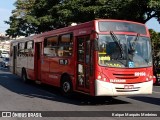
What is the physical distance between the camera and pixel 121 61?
39.0ft

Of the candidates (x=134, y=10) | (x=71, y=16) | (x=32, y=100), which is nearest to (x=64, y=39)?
(x=32, y=100)

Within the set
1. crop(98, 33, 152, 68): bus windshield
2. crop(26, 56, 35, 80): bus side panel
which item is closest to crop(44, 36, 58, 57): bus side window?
crop(26, 56, 35, 80): bus side panel

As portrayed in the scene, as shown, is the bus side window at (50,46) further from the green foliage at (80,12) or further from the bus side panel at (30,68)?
the green foliage at (80,12)

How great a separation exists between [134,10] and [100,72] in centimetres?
1519

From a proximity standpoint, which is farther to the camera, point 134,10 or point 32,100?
point 134,10

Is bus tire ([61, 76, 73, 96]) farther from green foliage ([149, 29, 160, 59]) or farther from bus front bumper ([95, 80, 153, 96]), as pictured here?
green foliage ([149, 29, 160, 59])

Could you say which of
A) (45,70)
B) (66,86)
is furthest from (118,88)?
(45,70)

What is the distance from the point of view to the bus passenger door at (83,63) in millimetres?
12243

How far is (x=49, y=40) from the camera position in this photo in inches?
644

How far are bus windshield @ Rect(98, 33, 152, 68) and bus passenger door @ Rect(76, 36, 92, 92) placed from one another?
0.61m

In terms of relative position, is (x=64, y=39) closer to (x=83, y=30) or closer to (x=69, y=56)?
(x=69, y=56)

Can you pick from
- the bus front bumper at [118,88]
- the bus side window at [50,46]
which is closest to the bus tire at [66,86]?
the bus side window at [50,46]

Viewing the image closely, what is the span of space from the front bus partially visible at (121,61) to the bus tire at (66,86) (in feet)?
7.87

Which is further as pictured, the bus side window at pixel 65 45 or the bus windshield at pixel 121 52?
the bus side window at pixel 65 45
